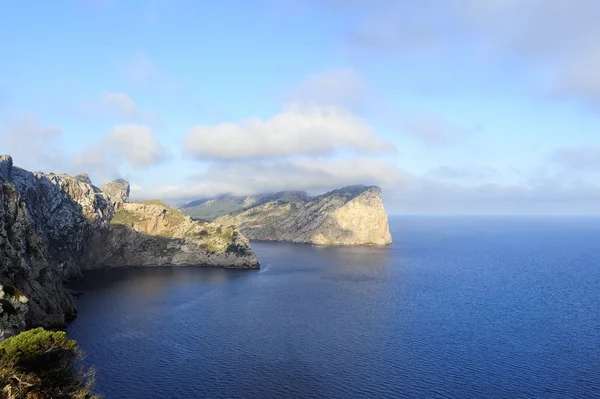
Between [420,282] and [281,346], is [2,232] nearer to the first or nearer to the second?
[281,346]

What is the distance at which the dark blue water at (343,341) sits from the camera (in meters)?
82.9

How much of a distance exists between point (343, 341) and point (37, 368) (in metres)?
73.0

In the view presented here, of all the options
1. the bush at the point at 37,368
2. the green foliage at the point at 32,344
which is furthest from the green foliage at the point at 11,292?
the green foliage at the point at 32,344

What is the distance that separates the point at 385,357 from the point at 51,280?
102 meters

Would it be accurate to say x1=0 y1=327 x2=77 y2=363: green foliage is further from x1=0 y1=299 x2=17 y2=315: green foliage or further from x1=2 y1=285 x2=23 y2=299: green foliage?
x1=2 y1=285 x2=23 y2=299: green foliage

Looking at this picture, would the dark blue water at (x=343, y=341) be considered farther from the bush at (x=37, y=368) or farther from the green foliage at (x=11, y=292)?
the bush at (x=37, y=368)

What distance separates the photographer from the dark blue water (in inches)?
3265

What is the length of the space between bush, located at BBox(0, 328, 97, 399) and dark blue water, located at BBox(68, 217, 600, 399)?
72.6 feet

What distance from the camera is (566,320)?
128m

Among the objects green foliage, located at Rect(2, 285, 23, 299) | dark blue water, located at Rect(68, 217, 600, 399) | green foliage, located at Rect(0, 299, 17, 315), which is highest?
green foliage, located at Rect(2, 285, 23, 299)

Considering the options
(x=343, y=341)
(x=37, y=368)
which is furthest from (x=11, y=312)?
(x=343, y=341)

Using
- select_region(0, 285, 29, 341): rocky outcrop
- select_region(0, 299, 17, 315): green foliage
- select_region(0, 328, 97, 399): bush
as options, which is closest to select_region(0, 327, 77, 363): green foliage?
select_region(0, 328, 97, 399): bush

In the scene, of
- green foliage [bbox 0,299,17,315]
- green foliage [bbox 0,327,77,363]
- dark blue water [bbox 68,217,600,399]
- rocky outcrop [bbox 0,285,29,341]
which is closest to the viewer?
green foliage [bbox 0,327,77,363]

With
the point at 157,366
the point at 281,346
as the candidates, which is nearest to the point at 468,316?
the point at 281,346
